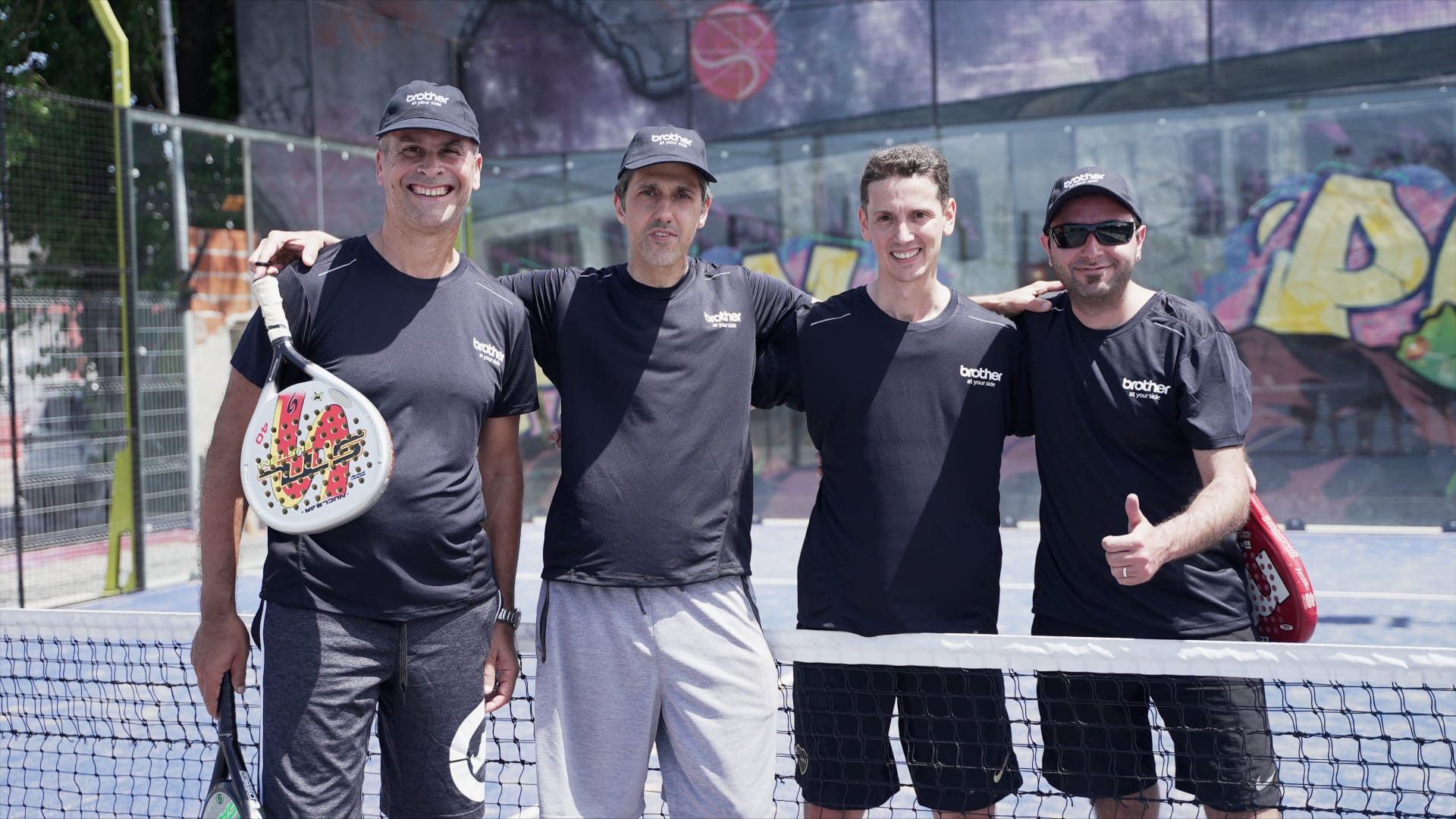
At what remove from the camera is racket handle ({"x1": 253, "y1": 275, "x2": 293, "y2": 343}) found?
270 cm

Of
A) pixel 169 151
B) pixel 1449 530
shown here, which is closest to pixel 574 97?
pixel 169 151

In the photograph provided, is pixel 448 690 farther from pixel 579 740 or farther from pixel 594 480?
pixel 594 480

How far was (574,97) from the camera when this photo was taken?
14.0m

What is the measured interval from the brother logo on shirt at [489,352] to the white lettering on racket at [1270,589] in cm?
196

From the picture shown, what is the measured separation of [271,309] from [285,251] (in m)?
0.32

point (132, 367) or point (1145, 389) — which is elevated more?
point (132, 367)

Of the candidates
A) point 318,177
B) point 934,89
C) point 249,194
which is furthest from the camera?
point 934,89

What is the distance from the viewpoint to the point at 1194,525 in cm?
282

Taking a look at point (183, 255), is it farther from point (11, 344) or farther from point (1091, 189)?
point (1091, 189)

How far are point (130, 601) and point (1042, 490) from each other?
7853 mm

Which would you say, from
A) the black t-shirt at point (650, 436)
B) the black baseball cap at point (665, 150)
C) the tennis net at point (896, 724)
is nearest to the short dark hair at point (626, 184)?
the black baseball cap at point (665, 150)

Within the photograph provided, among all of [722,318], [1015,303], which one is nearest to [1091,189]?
[1015,303]

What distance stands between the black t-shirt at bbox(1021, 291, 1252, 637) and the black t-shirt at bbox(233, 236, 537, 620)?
142 centimetres

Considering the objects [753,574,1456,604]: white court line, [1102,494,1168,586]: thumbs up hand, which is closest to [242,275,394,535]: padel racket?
[1102,494,1168,586]: thumbs up hand
